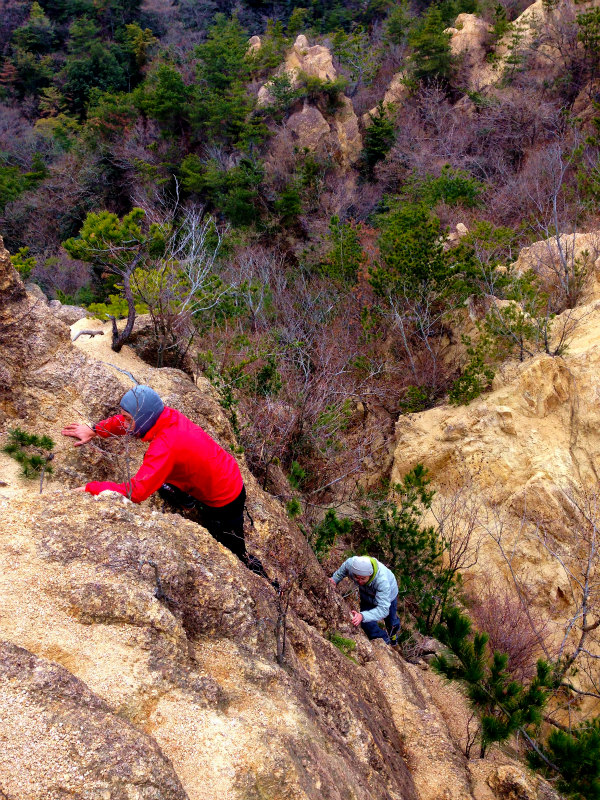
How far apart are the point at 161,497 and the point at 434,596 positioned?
14.1ft

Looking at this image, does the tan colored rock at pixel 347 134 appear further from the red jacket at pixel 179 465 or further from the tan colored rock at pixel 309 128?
the red jacket at pixel 179 465

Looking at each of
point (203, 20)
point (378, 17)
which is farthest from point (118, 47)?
point (378, 17)

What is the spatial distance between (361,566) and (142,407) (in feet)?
8.76

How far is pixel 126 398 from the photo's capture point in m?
3.20

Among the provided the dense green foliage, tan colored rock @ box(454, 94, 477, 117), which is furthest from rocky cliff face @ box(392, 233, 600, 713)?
tan colored rock @ box(454, 94, 477, 117)

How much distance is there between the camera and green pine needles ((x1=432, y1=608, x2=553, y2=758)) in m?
3.53

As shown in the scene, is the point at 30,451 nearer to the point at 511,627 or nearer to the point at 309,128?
the point at 511,627

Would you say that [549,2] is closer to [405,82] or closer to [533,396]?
[405,82]

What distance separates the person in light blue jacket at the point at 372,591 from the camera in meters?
5.01

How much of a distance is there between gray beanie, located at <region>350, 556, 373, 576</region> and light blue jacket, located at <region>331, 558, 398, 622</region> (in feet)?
0.19

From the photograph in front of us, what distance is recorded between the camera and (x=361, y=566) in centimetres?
498

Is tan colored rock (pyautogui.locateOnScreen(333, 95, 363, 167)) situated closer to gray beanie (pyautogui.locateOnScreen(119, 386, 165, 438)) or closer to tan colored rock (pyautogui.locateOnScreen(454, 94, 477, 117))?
tan colored rock (pyautogui.locateOnScreen(454, 94, 477, 117))

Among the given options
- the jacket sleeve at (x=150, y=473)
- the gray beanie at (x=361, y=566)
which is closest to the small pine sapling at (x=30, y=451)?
the jacket sleeve at (x=150, y=473)

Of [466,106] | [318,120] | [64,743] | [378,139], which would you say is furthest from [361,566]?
[318,120]
